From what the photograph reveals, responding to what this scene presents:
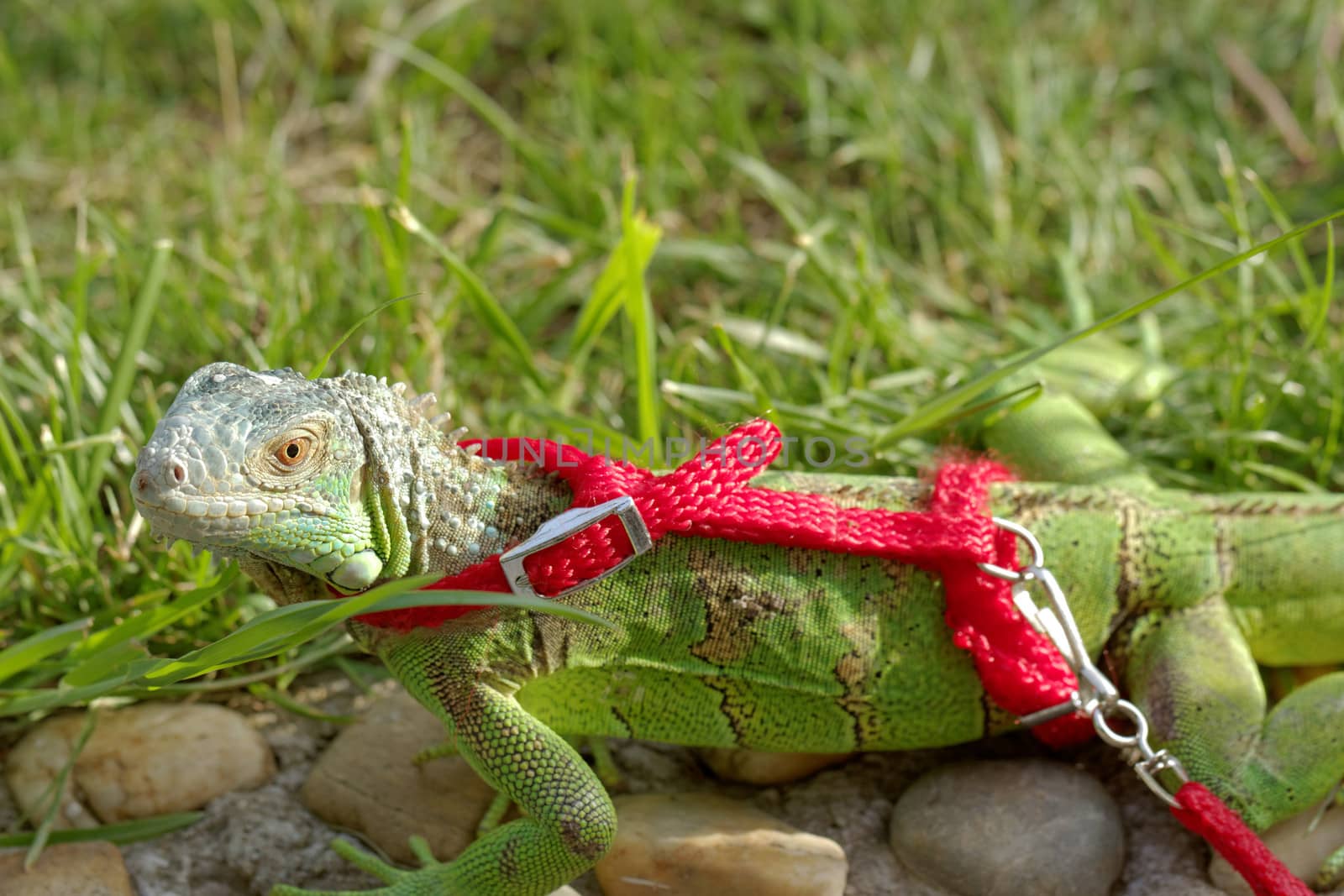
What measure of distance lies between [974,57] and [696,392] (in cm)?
283

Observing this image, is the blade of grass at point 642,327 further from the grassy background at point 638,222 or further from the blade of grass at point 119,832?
the blade of grass at point 119,832

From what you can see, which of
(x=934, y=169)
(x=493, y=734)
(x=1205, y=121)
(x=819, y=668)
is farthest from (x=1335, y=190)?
(x=493, y=734)

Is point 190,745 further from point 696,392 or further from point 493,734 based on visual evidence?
point 696,392

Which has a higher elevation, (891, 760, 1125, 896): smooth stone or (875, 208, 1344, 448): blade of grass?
(875, 208, 1344, 448): blade of grass

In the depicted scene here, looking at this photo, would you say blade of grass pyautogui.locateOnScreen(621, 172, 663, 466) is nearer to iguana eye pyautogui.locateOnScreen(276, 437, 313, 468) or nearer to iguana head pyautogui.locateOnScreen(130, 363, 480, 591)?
iguana head pyautogui.locateOnScreen(130, 363, 480, 591)

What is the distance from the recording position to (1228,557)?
2.96m

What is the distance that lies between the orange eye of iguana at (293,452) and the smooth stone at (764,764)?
1266mm

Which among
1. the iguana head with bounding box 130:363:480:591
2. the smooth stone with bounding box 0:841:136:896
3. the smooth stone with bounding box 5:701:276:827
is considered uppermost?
the iguana head with bounding box 130:363:480:591

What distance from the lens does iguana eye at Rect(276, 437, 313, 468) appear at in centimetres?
229

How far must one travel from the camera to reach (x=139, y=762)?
9.95ft

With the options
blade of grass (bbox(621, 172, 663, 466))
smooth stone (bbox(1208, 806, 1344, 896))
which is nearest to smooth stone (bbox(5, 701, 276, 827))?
blade of grass (bbox(621, 172, 663, 466))

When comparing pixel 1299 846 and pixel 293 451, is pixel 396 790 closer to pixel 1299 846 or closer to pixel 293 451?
pixel 293 451

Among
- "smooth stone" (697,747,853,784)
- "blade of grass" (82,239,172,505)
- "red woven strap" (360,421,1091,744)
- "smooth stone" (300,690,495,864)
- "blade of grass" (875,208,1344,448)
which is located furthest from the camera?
"blade of grass" (82,239,172,505)

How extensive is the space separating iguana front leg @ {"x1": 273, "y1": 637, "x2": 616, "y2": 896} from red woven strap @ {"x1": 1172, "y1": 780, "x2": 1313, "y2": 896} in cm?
116
